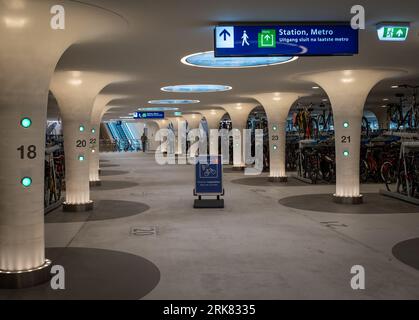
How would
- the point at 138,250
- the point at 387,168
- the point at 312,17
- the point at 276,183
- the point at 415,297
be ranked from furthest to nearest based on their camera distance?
the point at 276,183 → the point at 387,168 → the point at 138,250 → the point at 312,17 → the point at 415,297

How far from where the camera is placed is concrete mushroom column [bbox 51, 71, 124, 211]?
9.90 meters

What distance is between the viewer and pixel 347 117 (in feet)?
36.9

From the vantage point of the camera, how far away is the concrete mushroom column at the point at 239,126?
2198 centimetres

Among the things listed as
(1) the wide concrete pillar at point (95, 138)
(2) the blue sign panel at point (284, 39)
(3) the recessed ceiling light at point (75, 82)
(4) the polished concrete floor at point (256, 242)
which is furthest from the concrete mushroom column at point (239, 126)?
(2) the blue sign panel at point (284, 39)

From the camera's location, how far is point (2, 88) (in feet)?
16.2

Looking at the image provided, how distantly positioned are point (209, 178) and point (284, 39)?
17.9 feet

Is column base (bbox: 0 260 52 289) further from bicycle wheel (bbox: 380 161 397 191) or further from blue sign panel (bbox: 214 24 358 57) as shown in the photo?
Answer: bicycle wheel (bbox: 380 161 397 191)

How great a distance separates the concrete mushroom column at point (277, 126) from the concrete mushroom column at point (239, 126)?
4897 millimetres

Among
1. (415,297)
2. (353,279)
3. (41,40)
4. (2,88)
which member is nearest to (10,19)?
(41,40)

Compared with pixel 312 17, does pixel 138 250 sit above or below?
below

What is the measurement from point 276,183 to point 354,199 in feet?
15.6

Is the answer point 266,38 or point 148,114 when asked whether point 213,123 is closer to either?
point 148,114

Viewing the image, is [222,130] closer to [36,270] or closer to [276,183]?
[276,183]

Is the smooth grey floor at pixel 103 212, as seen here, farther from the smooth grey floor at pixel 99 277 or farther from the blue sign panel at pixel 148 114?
the blue sign panel at pixel 148 114
